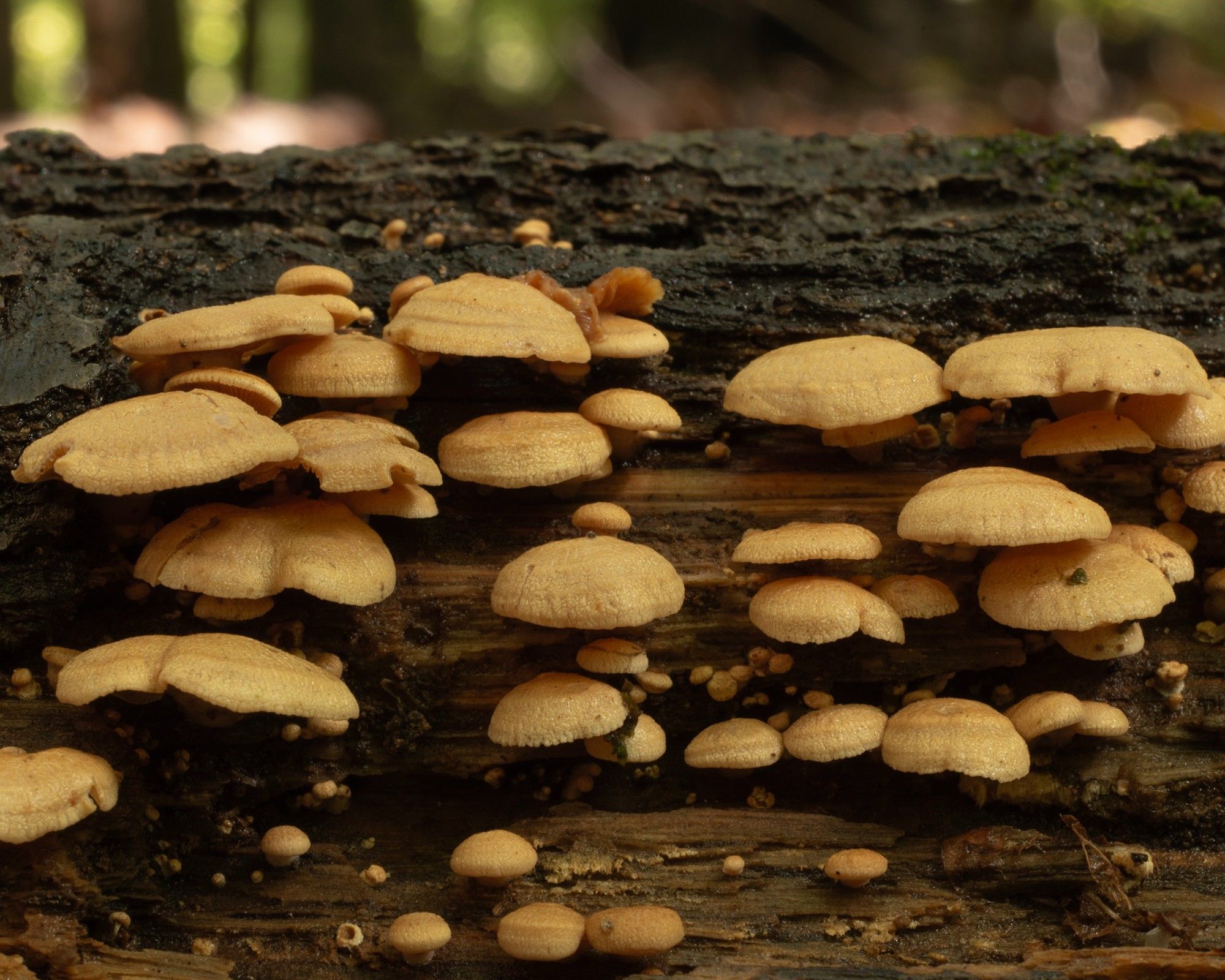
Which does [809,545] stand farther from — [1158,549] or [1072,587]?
[1158,549]

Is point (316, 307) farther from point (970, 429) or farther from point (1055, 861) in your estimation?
point (1055, 861)

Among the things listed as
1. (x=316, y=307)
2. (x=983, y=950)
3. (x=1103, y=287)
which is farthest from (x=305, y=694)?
(x=1103, y=287)

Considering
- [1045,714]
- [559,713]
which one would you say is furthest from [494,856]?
[1045,714]

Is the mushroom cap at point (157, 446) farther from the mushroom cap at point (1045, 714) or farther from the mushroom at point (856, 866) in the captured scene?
the mushroom cap at point (1045, 714)

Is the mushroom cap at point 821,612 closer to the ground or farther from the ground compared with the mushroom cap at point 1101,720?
farther from the ground

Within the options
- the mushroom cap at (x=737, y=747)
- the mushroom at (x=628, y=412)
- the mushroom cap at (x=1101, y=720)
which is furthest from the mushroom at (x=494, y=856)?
the mushroom cap at (x=1101, y=720)

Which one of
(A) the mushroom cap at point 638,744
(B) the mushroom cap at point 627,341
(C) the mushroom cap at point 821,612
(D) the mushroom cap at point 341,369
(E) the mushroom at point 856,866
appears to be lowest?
(E) the mushroom at point 856,866
